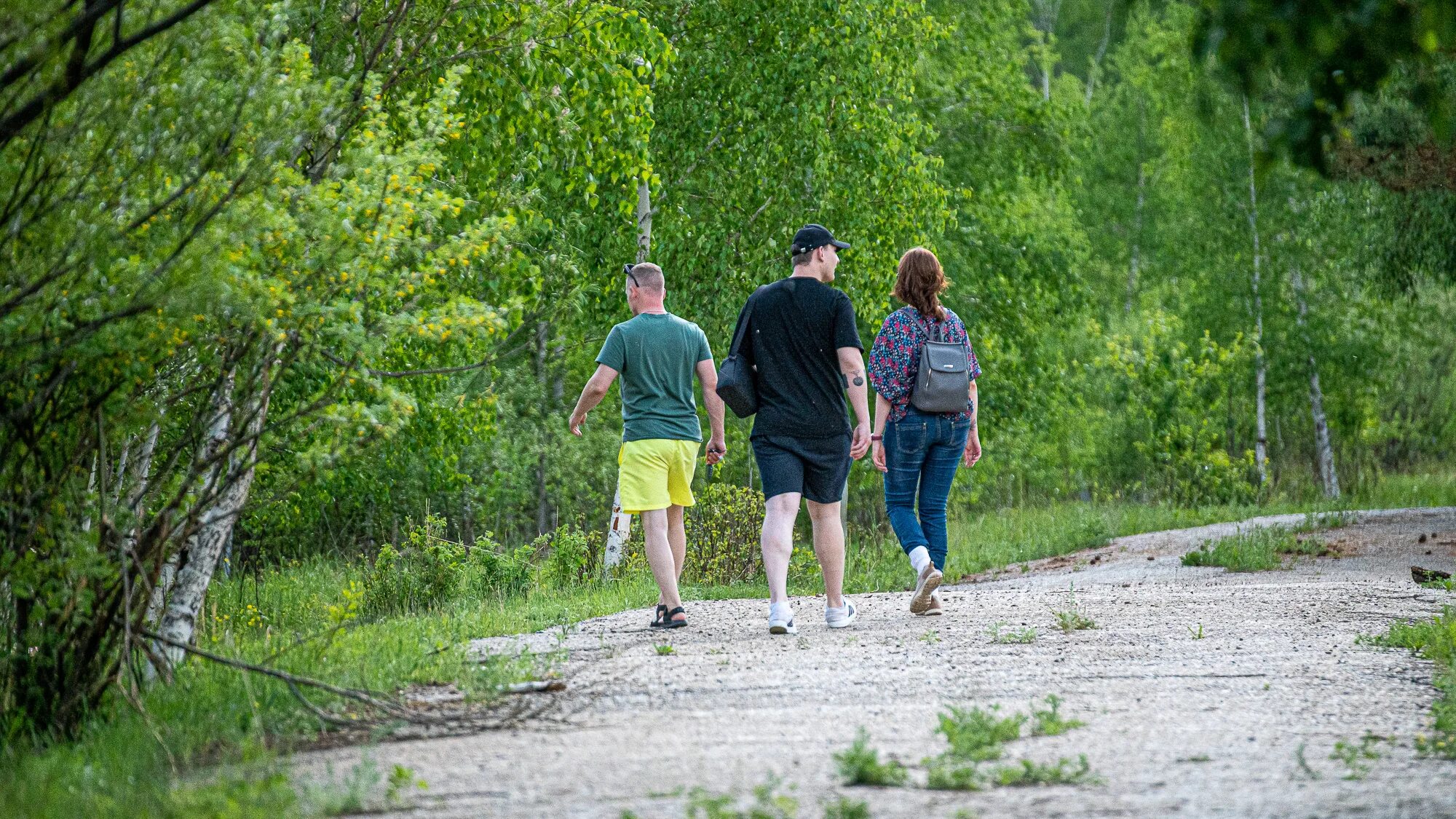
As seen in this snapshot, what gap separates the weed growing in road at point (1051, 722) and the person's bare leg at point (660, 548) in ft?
9.92

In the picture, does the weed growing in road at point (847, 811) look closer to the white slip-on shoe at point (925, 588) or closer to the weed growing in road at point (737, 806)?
the weed growing in road at point (737, 806)

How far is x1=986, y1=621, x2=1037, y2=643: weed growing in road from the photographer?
7305 millimetres

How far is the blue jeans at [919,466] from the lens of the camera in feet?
27.4

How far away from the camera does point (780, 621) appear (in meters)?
7.67

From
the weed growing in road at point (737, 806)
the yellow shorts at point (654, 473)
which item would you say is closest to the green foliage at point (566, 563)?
the yellow shorts at point (654, 473)

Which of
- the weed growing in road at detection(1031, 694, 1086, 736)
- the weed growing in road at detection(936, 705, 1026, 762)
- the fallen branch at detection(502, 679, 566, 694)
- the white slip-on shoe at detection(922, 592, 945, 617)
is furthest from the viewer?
the white slip-on shoe at detection(922, 592, 945, 617)

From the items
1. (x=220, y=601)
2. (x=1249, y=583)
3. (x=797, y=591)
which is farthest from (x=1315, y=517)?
(x=220, y=601)

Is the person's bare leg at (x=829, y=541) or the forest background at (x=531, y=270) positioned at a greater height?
the forest background at (x=531, y=270)

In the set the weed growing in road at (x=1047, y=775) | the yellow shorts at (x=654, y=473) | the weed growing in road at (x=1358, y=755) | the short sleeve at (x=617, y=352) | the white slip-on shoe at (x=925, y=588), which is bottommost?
the weed growing in road at (x=1358, y=755)

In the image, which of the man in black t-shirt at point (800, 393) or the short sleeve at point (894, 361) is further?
the short sleeve at point (894, 361)

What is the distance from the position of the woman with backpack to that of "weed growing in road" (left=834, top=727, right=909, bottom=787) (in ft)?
13.4

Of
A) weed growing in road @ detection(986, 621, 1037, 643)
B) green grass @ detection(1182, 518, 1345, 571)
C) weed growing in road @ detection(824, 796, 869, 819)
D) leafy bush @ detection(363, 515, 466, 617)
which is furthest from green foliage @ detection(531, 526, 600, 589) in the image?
weed growing in road @ detection(824, 796, 869, 819)

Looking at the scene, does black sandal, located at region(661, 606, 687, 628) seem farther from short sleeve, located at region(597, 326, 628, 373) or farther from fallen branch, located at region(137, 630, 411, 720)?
fallen branch, located at region(137, 630, 411, 720)

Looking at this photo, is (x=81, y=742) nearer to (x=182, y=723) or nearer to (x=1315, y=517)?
(x=182, y=723)
